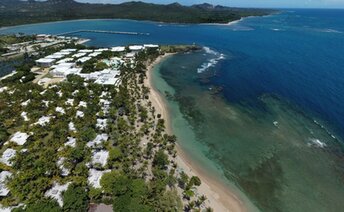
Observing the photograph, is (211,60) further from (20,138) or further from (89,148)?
(20,138)

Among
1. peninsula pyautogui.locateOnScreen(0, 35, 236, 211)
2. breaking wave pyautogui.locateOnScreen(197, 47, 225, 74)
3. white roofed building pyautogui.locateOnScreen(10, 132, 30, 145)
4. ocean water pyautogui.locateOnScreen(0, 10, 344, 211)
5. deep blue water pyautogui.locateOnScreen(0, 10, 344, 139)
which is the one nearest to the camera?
peninsula pyautogui.locateOnScreen(0, 35, 236, 211)

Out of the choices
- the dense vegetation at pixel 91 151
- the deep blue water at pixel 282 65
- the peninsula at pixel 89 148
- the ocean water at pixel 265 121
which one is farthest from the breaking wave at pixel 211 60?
the dense vegetation at pixel 91 151

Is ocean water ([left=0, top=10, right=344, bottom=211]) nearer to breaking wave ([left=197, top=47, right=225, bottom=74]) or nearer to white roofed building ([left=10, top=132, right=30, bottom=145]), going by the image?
breaking wave ([left=197, top=47, right=225, bottom=74])

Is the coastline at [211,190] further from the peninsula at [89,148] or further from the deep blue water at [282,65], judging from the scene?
the deep blue water at [282,65]

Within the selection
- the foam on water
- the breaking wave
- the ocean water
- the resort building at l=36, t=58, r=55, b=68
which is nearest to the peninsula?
the ocean water

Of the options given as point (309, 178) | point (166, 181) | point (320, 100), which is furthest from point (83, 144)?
point (320, 100)

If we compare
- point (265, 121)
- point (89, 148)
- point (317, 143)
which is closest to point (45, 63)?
point (89, 148)

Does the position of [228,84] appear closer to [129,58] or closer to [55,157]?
[129,58]

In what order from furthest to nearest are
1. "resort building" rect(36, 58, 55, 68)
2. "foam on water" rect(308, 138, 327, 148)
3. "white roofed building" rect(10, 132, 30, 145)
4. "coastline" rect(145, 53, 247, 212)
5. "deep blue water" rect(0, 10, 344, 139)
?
1. "resort building" rect(36, 58, 55, 68)
2. "deep blue water" rect(0, 10, 344, 139)
3. "foam on water" rect(308, 138, 327, 148)
4. "white roofed building" rect(10, 132, 30, 145)
5. "coastline" rect(145, 53, 247, 212)
